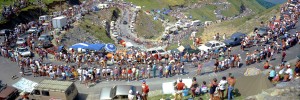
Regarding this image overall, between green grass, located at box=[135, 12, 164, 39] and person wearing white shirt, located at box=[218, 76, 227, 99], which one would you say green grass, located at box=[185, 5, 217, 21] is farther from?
person wearing white shirt, located at box=[218, 76, 227, 99]

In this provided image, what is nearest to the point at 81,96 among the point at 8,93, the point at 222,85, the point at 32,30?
the point at 8,93

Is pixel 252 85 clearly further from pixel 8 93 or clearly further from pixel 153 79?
pixel 8 93

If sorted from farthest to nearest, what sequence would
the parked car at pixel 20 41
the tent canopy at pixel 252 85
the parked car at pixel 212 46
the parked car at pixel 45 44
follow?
the parked car at pixel 20 41
the parked car at pixel 45 44
the parked car at pixel 212 46
the tent canopy at pixel 252 85

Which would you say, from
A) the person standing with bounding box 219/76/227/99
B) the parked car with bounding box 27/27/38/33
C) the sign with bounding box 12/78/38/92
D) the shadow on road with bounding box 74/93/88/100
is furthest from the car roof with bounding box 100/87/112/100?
the parked car with bounding box 27/27/38/33

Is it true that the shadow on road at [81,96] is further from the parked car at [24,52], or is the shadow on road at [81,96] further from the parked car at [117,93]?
the parked car at [24,52]

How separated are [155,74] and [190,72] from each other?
384cm

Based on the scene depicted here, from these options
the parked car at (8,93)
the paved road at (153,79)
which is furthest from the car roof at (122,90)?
the parked car at (8,93)

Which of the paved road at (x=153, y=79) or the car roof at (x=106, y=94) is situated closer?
the car roof at (x=106, y=94)

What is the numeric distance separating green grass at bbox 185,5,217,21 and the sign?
105 m

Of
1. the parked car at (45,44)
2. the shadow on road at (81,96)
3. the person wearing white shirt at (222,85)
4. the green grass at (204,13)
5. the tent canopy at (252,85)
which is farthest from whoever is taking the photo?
the green grass at (204,13)

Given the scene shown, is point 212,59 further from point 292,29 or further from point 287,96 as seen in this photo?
point 287,96

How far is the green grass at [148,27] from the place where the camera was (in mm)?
82688

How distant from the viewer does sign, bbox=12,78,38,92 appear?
29653 mm

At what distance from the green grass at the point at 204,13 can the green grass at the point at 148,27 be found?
1358 inches
